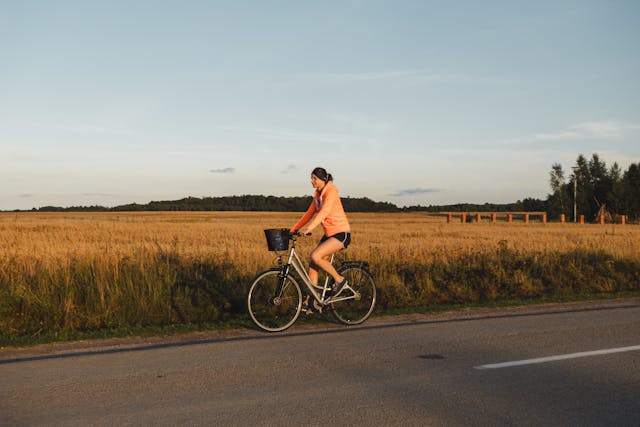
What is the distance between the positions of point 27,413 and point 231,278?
255 inches

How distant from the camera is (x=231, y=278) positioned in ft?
37.8

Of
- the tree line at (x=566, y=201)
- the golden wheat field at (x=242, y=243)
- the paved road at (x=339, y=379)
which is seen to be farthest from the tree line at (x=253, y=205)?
the paved road at (x=339, y=379)

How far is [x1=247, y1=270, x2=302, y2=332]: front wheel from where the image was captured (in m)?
8.99

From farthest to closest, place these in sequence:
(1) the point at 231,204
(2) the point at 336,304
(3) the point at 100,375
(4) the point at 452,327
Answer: (1) the point at 231,204 → (2) the point at 336,304 → (4) the point at 452,327 → (3) the point at 100,375

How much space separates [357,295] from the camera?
9.81 metres

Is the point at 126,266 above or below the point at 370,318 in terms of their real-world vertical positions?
above

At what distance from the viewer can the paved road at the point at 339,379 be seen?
5055 millimetres

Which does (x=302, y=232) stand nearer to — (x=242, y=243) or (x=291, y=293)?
(x=291, y=293)

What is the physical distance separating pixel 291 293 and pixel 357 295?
1039 millimetres

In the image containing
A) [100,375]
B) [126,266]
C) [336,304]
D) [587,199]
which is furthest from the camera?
[587,199]

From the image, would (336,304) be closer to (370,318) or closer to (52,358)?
(370,318)

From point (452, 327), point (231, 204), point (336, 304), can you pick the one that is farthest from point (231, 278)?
point (231, 204)

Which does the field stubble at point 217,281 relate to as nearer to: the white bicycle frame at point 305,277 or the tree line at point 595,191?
the white bicycle frame at point 305,277

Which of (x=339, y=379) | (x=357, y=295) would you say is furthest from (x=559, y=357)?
(x=357, y=295)
